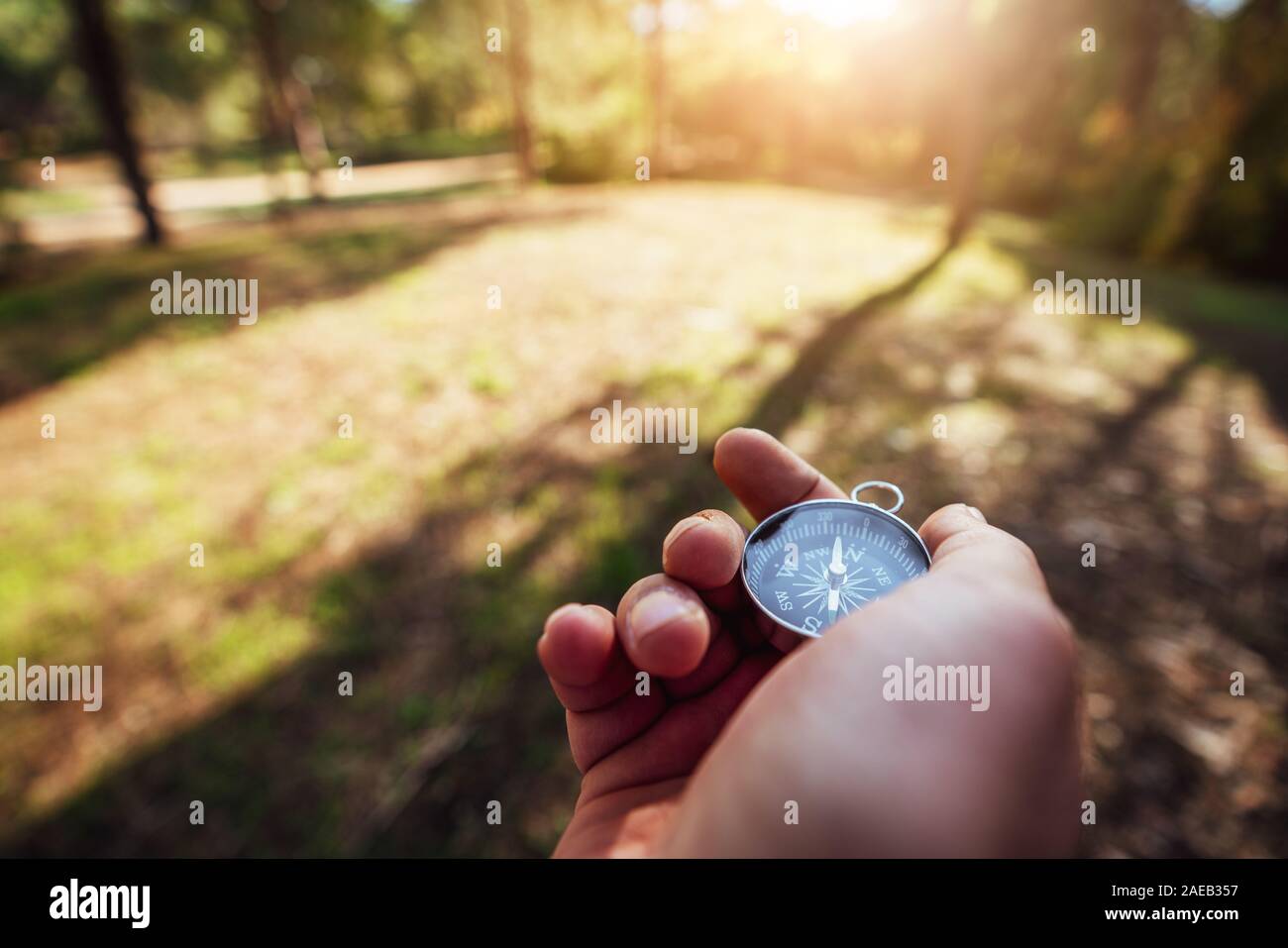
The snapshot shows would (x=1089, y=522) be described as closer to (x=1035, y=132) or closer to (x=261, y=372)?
(x=261, y=372)

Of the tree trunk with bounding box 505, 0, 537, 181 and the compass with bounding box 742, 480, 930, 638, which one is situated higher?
the tree trunk with bounding box 505, 0, 537, 181

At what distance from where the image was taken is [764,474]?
2.31 metres

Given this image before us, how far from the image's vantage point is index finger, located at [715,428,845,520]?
2.26 metres

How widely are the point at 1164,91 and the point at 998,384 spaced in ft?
184

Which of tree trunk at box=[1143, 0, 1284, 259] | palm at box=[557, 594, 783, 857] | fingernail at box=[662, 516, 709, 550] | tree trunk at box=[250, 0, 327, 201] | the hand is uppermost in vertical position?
tree trunk at box=[250, 0, 327, 201]

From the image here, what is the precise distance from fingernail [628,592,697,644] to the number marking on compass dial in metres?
→ 0.38

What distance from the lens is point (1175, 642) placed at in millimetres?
4020

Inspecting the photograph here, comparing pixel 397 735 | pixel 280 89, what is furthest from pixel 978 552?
pixel 280 89

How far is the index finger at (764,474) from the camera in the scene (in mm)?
2260

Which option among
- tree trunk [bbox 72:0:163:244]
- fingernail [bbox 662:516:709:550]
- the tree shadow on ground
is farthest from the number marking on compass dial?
tree trunk [bbox 72:0:163:244]

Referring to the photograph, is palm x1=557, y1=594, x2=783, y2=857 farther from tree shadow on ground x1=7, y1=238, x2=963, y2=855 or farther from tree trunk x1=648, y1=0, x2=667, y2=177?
tree trunk x1=648, y1=0, x2=667, y2=177

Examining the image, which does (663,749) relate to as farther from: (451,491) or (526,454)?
(526,454)

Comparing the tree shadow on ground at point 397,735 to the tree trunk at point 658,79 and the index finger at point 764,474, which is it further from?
the tree trunk at point 658,79

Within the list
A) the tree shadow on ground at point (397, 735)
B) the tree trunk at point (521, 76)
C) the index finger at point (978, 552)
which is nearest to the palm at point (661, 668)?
the index finger at point (978, 552)
